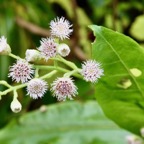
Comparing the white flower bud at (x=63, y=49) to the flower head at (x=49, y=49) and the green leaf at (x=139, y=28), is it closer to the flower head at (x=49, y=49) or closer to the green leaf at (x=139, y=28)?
the flower head at (x=49, y=49)

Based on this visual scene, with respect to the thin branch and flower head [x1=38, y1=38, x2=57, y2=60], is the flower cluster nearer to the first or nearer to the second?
flower head [x1=38, y1=38, x2=57, y2=60]

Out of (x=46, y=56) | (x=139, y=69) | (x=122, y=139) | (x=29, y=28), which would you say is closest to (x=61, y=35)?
(x=46, y=56)

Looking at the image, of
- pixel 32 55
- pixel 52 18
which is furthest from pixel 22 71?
pixel 52 18

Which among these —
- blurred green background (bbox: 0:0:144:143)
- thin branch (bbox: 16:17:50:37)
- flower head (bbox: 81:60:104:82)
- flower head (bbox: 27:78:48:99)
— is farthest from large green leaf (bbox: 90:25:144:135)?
thin branch (bbox: 16:17:50:37)

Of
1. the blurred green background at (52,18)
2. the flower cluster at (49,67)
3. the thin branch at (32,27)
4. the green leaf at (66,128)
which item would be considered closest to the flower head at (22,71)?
the flower cluster at (49,67)

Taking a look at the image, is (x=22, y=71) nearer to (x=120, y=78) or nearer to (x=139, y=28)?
(x=120, y=78)

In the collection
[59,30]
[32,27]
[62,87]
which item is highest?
[32,27]

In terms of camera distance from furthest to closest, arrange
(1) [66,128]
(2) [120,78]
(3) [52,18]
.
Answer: (3) [52,18] < (1) [66,128] < (2) [120,78]
